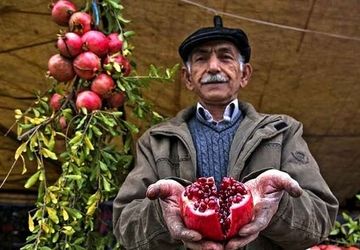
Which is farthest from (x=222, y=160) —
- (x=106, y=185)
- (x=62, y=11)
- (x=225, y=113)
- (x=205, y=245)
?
(x=62, y=11)

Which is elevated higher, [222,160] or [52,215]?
[222,160]

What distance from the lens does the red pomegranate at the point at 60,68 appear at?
93.8 inches

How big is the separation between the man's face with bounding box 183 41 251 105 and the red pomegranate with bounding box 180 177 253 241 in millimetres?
573

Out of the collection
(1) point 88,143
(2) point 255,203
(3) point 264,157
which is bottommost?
(1) point 88,143

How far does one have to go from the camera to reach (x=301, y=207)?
1896mm

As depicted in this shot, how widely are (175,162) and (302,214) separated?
1.61ft

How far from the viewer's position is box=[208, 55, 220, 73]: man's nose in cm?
225

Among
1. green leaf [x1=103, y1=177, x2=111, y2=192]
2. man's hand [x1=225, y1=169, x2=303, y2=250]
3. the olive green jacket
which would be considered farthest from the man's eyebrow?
man's hand [x1=225, y1=169, x2=303, y2=250]

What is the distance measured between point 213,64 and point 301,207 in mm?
594

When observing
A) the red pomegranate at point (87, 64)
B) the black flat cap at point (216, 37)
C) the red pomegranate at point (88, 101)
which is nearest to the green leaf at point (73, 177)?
the red pomegranate at point (88, 101)

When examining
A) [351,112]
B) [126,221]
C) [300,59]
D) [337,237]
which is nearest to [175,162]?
[126,221]

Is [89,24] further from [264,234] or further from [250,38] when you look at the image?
[264,234]

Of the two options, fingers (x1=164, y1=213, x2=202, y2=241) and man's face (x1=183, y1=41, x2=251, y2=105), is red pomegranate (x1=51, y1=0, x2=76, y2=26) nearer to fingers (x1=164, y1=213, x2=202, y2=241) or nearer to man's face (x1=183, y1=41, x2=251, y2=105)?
man's face (x1=183, y1=41, x2=251, y2=105)

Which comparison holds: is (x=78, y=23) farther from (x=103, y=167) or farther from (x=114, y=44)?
(x=103, y=167)
